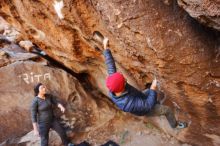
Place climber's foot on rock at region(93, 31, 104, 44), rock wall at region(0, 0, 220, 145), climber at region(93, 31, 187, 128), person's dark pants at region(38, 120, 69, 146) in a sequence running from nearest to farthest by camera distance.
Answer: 1. rock wall at region(0, 0, 220, 145)
2. climber at region(93, 31, 187, 128)
3. climber's foot on rock at region(93, 31, 104, 44)
4. person's dark pants at region(38, 120, 69, 146)

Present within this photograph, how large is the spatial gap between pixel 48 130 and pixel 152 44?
11.1ft

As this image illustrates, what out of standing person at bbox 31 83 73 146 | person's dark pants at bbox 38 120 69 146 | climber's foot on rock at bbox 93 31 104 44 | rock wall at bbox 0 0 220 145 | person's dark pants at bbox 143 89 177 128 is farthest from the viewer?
person's dark pants at bbox 38 120 69 146

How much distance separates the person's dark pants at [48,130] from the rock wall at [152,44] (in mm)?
1496

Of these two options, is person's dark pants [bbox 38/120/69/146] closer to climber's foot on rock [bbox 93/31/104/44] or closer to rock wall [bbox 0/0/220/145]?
rock wall [bbox 0/0/220/145]

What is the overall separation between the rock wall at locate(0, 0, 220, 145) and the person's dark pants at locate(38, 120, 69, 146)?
4.91 ft

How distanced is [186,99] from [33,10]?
10.9 ft

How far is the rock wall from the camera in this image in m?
4.19

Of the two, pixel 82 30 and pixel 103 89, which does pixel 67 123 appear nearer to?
pixel 103 89

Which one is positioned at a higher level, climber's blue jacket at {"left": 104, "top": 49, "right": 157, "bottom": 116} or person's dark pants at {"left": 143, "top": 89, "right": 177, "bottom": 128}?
climber's blue jacket at {"left": 104, "top": 49, "right": 157, "bottom": 116}

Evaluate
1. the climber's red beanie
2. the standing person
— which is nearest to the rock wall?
the climber's red beanie

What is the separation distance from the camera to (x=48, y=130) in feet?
22.0

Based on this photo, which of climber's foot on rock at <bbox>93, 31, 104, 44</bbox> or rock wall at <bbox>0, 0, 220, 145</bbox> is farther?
climber's foot on rock at <bbox>93, 31, 104, 44</bbox>

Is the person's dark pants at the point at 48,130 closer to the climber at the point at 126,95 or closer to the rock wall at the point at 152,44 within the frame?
the rock wall at the point at 152,44

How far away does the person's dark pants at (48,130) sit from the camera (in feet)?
21.6
